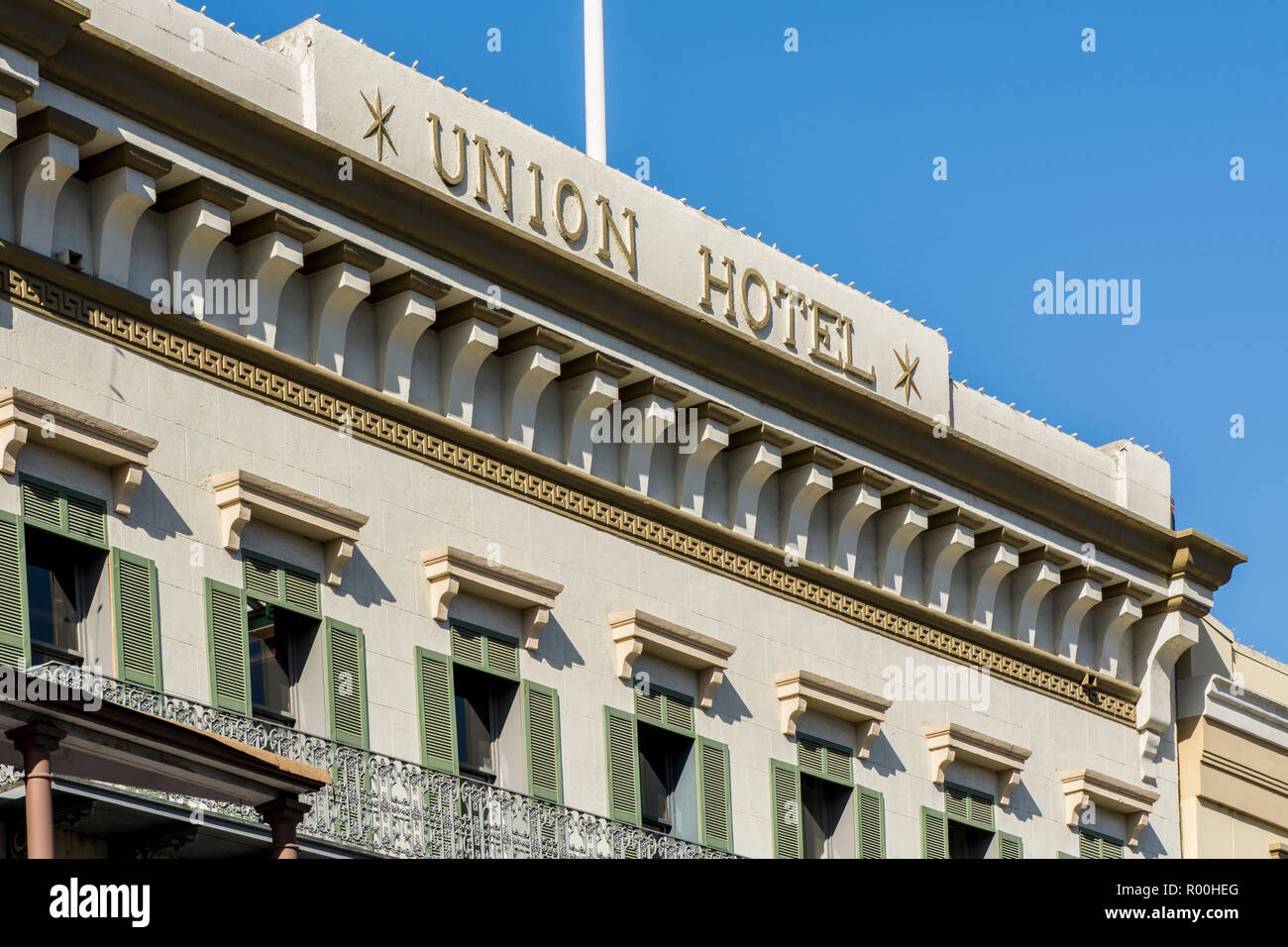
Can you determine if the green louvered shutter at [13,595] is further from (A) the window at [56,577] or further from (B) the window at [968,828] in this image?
(B) the window at [968,828]

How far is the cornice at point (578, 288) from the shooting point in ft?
83.0

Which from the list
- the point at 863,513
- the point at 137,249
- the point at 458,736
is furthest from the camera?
the point at 863,513

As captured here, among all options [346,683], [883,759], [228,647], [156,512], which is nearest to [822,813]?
[883,759]

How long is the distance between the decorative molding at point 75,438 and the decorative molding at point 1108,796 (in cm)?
1360

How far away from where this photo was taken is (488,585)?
2762 cm

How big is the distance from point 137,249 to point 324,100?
2.56m

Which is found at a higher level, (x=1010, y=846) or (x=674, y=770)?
(x=674, y=770)

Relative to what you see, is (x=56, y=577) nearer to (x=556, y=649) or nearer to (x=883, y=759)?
(x=556, y=649)

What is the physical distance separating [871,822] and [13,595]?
11.1m

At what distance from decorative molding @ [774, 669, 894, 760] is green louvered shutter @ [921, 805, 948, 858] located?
1171 millimetres
